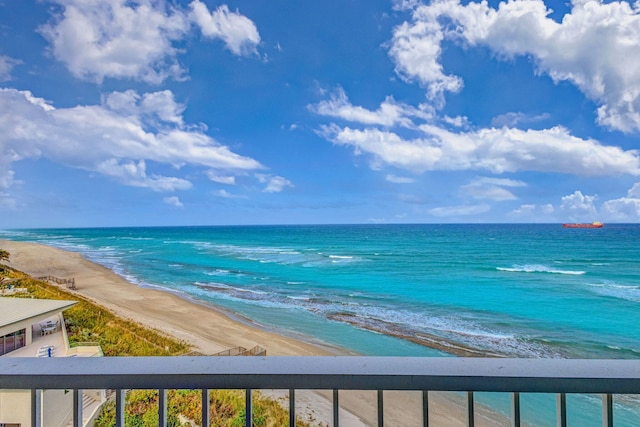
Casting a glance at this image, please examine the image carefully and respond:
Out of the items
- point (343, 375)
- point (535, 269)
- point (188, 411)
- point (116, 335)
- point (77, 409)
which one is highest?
point (343, 375)

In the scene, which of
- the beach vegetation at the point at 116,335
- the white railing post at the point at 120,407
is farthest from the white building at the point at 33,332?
the white railing post at the point at 120,407

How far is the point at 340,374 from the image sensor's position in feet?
3.11

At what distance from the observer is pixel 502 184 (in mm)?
70312

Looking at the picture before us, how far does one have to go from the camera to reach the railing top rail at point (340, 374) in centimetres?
93

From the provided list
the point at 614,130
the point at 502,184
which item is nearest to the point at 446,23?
the point at 614,130

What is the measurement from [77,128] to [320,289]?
14.8 metres

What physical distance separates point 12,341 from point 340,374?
10859 millimetres

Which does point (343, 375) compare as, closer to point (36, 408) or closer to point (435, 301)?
point (36, 408)

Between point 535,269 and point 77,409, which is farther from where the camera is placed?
point 535,269

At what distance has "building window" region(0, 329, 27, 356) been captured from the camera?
809 cm

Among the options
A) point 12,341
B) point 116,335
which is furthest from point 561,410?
point 116,335

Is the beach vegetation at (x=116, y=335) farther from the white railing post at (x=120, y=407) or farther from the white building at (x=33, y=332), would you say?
the white railing post at (x=120, y=407)

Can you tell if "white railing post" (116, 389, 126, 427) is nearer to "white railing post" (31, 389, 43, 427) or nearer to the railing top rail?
the railing top rail

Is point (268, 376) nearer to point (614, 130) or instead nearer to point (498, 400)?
point (498, 400)
